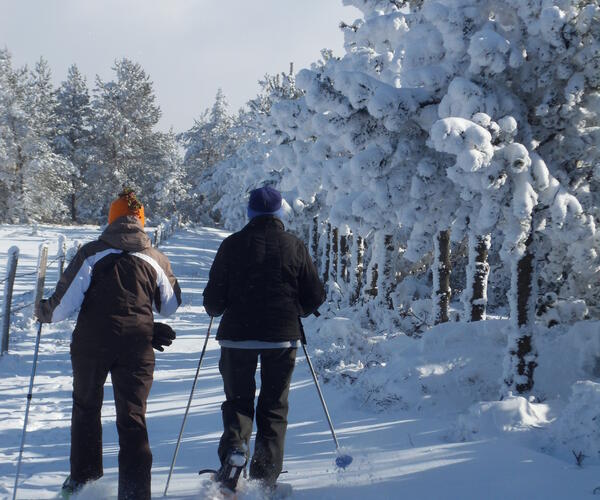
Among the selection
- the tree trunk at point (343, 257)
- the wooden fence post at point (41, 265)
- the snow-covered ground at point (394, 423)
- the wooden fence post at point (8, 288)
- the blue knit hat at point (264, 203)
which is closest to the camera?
the snow-covered ground at point (394, 423)

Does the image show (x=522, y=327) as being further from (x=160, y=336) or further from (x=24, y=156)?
(x=24, y=156)

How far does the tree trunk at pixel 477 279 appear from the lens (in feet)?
32.6

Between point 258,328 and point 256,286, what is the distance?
0.31m

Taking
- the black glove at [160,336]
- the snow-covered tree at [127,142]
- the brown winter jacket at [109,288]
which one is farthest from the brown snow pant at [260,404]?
the snow-covered tree at [127,142]

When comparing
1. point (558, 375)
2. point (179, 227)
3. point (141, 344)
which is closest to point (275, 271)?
point (141, 344)

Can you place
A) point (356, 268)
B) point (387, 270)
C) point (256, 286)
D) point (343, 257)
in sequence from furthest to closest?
point (343, 257) → point (356, 268) → point (387, 270) → point (256, 286)

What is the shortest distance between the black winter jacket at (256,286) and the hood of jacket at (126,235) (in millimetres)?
572

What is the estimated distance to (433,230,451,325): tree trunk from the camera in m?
11.3

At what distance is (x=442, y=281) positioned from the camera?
11.4 m

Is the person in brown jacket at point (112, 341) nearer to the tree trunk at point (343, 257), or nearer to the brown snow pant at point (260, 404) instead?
the brown snow pant at point (260, 404)

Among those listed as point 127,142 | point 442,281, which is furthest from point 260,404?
point 127,142

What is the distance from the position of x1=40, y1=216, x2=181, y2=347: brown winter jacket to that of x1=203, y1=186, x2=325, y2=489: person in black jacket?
50 cm

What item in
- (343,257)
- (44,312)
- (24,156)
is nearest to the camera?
(44,312)

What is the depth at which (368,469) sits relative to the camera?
4617 millimetres
